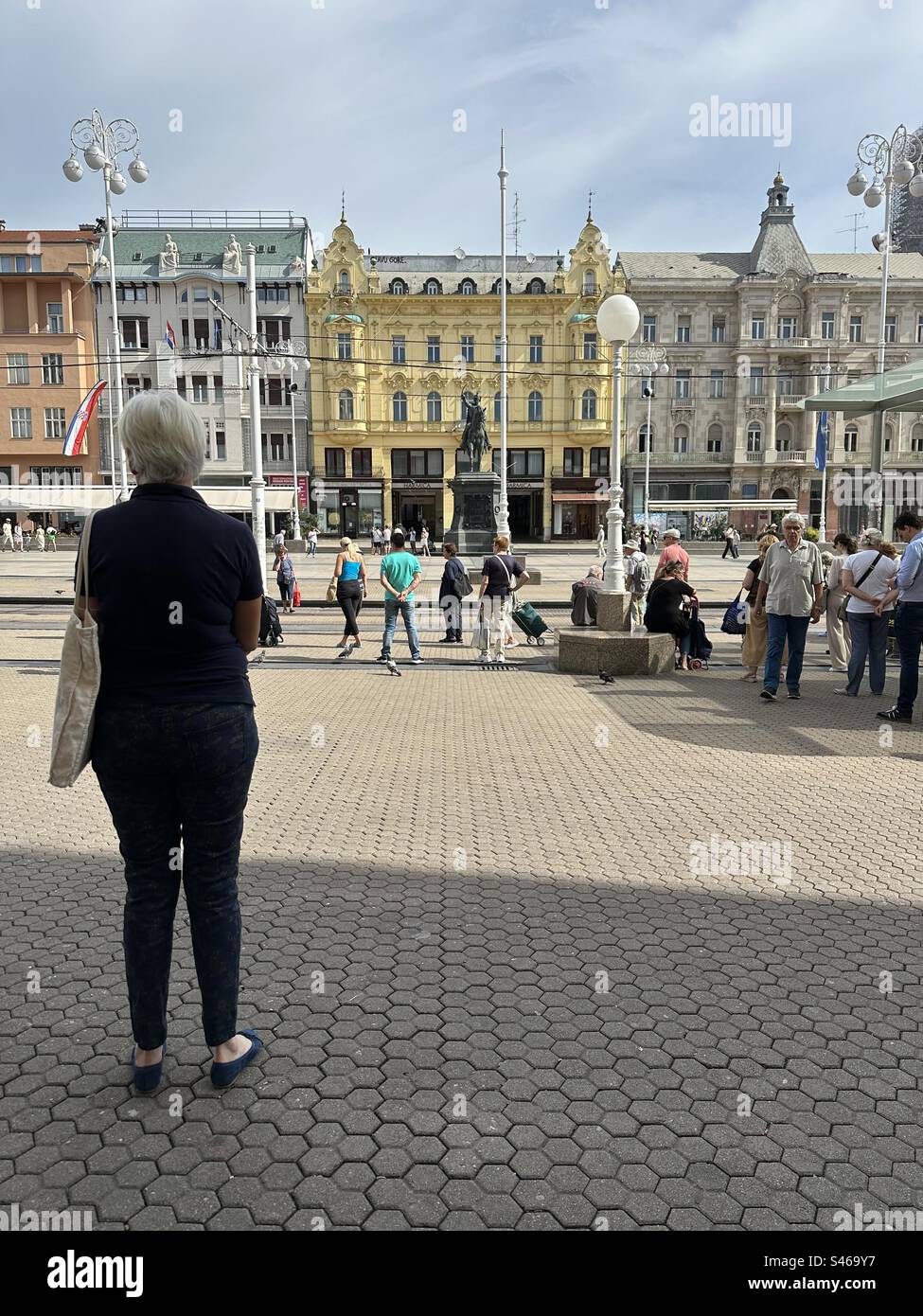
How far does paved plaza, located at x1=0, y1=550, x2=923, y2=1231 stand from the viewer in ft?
8.54

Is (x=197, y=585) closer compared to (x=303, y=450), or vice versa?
(x=197, y=585)

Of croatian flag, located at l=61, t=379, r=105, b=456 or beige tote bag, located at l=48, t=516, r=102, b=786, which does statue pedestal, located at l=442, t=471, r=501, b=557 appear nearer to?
croatian flag, located at l=61, t=379, r=105, b=456

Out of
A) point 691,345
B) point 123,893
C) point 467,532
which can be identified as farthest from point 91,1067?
point 691,345

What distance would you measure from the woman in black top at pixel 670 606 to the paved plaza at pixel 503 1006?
192 inches

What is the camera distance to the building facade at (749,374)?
59.5 metres

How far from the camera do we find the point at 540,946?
412cm

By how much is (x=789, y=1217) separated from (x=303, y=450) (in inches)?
2320

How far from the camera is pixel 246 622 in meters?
2.94

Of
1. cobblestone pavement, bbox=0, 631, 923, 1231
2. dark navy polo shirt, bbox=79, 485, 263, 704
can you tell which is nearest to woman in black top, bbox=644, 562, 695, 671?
cobblestone pavement, bbox=0, 631, 923, 1231

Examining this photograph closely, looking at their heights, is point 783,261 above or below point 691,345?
above

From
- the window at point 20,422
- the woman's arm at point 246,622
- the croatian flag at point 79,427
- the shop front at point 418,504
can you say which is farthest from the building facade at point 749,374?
the woman's arm at point 246,622

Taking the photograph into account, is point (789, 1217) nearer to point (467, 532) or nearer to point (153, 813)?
point (153, 813)

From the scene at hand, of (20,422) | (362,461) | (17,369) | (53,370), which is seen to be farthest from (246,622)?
(17,369)

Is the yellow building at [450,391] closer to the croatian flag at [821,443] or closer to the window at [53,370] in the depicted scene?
the window at [53,370]
